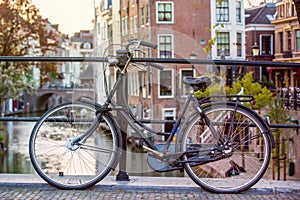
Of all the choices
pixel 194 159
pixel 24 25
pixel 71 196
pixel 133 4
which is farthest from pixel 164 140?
pixel 24 25

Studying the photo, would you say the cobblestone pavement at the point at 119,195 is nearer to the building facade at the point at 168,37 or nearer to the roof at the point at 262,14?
the building facade at the point at 168,37

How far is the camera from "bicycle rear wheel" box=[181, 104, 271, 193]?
103 inches

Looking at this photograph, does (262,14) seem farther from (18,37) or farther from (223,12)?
(18,37)

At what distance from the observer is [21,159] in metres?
17.5

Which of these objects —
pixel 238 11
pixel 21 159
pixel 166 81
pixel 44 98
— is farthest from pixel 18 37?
pixel 44 98

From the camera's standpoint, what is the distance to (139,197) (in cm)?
257

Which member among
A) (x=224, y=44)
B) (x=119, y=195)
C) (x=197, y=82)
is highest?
(x=224, y=44)

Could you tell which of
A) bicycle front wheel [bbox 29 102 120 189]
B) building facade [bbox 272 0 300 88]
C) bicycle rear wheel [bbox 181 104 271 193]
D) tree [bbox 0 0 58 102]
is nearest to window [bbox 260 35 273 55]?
building facade [bbox 272 0 300 88]

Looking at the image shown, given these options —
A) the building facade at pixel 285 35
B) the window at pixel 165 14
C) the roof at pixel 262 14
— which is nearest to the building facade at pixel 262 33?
the roof at pixel 262 14

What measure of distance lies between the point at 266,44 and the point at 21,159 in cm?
900

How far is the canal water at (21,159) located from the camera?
2.86 metres

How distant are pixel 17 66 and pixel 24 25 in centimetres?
184

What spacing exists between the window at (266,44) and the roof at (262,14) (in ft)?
1.74

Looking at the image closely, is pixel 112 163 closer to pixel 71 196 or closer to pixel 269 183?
pixel 71 196
